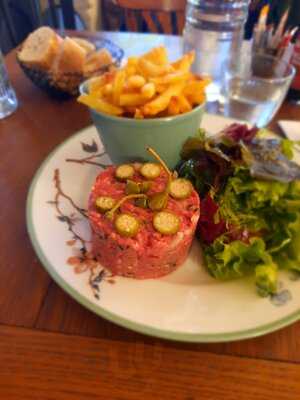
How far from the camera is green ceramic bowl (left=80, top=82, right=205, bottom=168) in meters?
0.71

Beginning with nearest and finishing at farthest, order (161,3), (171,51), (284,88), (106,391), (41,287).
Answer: (106,391) → (41,287) → (284,88) → (171,51) → (161,3)

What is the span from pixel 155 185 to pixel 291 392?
384mm

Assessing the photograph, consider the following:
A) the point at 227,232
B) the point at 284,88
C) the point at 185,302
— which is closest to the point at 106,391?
the point at 185,302

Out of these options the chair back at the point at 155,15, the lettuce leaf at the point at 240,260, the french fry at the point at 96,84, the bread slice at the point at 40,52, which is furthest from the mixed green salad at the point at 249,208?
the chair back at the point at 155,15

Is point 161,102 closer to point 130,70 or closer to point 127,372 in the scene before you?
point 130,70

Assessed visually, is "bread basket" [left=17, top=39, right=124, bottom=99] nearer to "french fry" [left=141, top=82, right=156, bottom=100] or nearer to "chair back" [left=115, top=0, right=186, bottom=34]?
"french fry" [left=141, top=82, right=156, bottom=100]

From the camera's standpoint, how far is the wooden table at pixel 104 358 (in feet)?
1.64

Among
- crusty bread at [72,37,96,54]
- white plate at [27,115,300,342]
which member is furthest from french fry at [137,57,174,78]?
crusty bread at [72,37,96,54]

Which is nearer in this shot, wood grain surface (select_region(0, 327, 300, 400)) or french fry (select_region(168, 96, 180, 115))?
wood grain surface (select_region(0, 327, 300, 400))

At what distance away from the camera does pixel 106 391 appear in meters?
0.50

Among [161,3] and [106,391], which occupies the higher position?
[161,3]

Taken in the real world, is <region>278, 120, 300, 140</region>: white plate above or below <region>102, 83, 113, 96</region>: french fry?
below

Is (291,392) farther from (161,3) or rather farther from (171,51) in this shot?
(161,3)

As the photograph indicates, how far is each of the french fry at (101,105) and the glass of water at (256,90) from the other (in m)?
0.48
